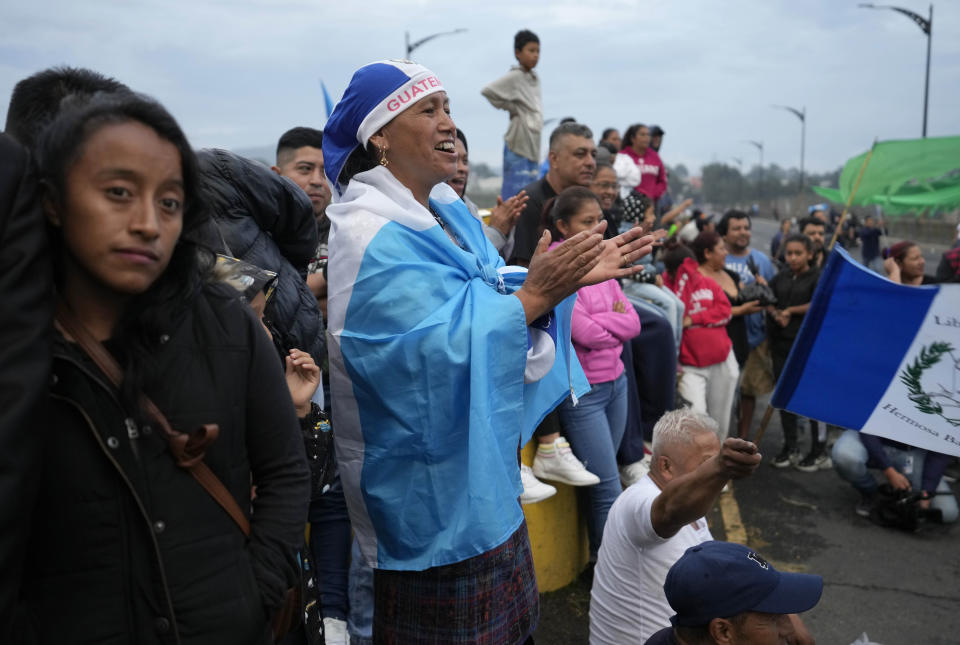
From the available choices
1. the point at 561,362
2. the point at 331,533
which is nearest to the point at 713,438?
the point at 561,362

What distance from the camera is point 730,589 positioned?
2301 mm

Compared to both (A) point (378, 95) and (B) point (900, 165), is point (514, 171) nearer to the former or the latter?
(B) point (900, 165)

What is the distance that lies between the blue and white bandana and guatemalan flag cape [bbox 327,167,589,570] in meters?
0.24

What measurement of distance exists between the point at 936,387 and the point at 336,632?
117 inches

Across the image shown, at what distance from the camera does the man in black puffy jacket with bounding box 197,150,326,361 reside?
245cm

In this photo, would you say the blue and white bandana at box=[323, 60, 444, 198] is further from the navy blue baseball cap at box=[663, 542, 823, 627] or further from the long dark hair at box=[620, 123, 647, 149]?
the long dark hair at box=[620, 123, 647, 149]

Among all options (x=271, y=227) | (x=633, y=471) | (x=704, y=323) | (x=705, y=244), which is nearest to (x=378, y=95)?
(x=271, y=227)

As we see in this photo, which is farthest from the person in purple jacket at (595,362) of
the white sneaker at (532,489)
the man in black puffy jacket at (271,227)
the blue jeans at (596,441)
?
the man in black puffy jacket at (271,227)

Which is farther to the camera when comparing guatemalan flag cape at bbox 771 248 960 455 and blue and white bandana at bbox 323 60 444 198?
guatemalan flag cape at bbox 771 248 960 455

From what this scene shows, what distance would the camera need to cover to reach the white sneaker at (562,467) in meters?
3.89

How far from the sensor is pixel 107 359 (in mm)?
1304

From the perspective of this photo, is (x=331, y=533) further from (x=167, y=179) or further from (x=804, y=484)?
(x=804, y=484)

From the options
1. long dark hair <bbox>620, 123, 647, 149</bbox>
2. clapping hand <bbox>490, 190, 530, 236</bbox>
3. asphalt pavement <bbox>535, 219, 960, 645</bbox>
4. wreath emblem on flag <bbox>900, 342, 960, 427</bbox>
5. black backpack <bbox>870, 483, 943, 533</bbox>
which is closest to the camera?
wreath emblem on flag <bbox>900, 342, 960, 427</bbox>

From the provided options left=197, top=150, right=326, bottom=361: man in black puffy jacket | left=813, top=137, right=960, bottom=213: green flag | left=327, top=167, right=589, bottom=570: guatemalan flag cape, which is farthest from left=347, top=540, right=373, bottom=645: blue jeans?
left=813, top=137, right=960, bottom=213: green flag
